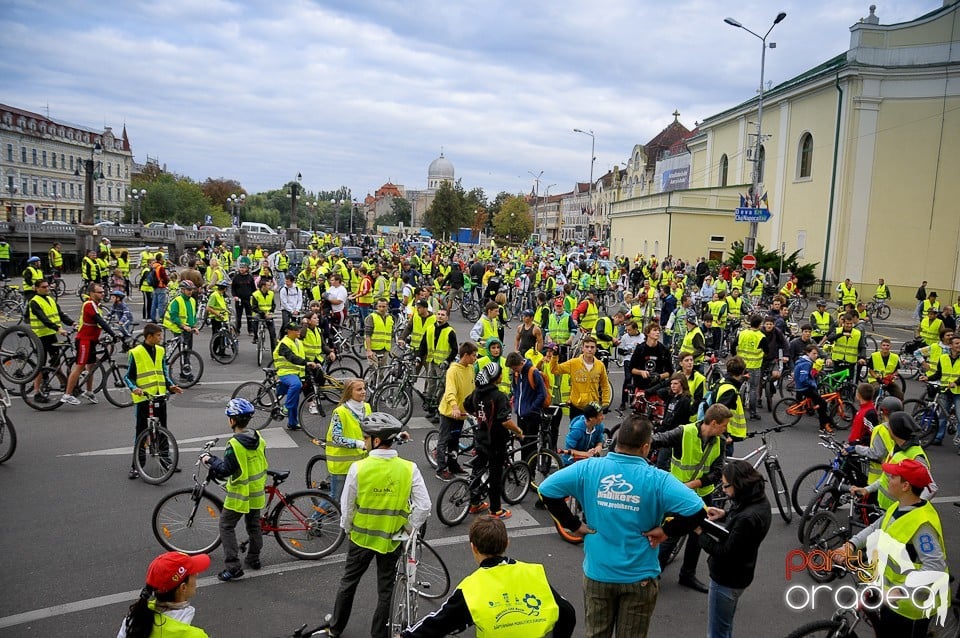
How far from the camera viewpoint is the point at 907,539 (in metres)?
4.16

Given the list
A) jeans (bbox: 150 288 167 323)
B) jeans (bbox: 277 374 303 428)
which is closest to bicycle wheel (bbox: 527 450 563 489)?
jeans (bbox: 277 374 303 428)

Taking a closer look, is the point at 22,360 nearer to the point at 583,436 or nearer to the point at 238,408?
the point at 238,408

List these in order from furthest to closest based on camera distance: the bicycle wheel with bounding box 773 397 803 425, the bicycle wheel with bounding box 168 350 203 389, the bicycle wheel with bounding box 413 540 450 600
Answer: the bicycle wheel with bounding box 168 350 203 389, the bicycle wheel with bounding box 773 397 803 425, the bicycle wheel with bounding box 413 540 450 600

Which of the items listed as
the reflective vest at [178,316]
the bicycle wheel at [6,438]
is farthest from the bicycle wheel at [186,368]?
the bicycle wheel at [6,438]

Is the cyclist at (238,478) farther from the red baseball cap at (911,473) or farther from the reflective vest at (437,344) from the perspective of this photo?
the reflective vest at (437,344)

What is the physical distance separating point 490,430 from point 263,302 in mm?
9210

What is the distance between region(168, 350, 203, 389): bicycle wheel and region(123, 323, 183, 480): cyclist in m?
4.59

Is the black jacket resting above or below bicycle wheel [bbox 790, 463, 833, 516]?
above

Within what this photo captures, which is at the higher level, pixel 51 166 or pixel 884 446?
pixel 51 166

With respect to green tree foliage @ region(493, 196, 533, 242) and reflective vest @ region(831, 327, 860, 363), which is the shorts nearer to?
reflective vest @ region(831, 327, 860, 363)

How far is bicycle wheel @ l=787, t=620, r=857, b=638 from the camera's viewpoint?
13.3 ft

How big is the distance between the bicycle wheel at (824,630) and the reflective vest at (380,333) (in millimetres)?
9292

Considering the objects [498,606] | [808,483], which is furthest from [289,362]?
[498,606]

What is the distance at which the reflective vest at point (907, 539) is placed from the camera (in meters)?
4.07
